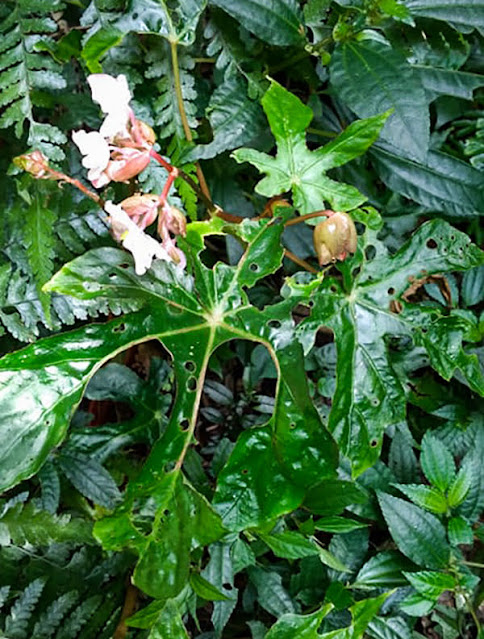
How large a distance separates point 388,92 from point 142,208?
1.60 feet

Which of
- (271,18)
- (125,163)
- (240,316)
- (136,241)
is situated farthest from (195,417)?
(271,18)

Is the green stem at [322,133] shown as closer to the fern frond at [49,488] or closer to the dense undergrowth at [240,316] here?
the dense undergrowth at [240,316]

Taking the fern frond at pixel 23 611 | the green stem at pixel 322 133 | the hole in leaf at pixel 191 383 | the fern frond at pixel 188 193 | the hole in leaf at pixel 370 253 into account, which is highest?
the fern frond at pixel 188 193

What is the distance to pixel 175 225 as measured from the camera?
1.06 meters

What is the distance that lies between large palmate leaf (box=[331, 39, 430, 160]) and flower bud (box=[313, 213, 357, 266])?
20cm

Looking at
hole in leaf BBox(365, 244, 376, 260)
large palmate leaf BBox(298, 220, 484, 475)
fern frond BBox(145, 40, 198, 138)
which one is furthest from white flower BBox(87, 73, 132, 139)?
hole in leaf BBox(365, 244, 376, 260)

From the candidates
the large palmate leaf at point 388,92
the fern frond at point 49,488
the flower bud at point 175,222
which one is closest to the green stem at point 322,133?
the large palmate leaf at point 388,92

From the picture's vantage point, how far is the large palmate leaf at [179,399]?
931mm

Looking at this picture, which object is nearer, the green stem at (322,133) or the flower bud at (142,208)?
the flower bud at (142,208)

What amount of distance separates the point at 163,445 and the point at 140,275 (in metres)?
0.26

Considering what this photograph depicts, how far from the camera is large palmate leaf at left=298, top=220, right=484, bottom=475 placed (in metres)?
1.14

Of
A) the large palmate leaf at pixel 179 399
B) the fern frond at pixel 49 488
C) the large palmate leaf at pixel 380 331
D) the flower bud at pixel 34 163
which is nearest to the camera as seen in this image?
the large palmate leaf at pixel 179 399

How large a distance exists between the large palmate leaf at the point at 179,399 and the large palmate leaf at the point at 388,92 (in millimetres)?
278

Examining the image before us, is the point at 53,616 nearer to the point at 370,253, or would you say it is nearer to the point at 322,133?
the point at 370,253
